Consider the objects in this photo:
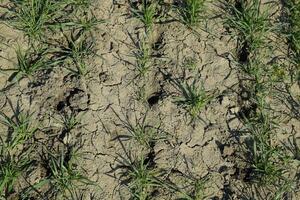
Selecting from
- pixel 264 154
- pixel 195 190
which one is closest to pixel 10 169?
pixel 195 190

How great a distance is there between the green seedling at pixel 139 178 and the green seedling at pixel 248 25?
1.03 m

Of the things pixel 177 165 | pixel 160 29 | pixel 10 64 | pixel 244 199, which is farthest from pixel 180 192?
pixel 10 64

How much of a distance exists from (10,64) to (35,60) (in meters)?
0.15

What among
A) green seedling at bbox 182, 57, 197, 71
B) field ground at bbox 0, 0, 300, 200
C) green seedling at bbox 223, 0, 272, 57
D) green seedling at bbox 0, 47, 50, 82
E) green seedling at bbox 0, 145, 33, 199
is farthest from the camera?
green seedling at bbox 223, 0, 272, 57

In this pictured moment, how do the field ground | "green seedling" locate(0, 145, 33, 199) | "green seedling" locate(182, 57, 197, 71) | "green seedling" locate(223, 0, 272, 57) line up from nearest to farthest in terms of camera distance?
"green seedling" locate(0, 145, 33, 199) → the field ground → "green seedling" locate(182, 57, 197, 71) → "green seedling" locate(223, 0, 272, 57)

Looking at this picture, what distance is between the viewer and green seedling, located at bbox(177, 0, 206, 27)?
124 inches

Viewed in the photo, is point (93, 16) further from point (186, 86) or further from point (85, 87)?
point (186, 86)

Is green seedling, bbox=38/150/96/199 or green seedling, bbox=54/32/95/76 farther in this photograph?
green seedling, bbox=54/32/95/76

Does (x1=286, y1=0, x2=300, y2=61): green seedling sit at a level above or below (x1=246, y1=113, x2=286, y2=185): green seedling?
above

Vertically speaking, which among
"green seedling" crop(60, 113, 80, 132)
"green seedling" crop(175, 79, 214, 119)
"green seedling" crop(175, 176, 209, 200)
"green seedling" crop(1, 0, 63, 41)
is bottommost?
"green seedling" crop(175, 176, 209, 200)

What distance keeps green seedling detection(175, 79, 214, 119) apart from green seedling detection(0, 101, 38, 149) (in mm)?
906

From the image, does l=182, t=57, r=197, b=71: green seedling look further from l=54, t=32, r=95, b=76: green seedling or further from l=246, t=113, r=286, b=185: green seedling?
l=54, t=32, r=95, b=76: green seedling

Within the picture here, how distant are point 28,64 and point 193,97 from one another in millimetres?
1048

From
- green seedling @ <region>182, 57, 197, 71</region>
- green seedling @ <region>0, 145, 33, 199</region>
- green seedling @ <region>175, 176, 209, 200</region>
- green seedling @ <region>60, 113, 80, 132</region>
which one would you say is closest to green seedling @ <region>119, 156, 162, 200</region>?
green seedling @ <region>175, 176, 209, 200</region>
